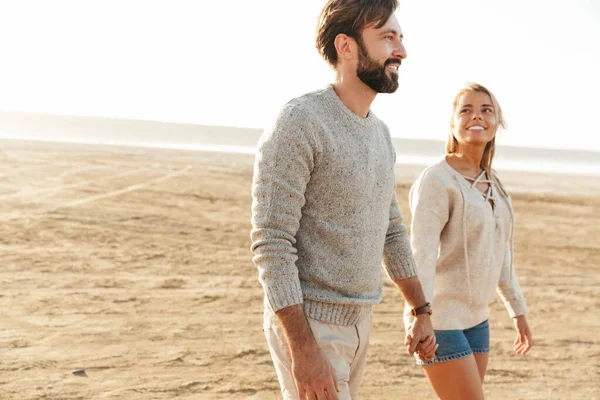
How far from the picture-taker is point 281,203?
2062 millimetres

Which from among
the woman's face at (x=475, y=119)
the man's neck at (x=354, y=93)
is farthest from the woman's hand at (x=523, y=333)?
the man's neck at (x=354, y=93)

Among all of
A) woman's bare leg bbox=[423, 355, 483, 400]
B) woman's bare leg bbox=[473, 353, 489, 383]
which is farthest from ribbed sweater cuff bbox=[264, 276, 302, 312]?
woman's bare leg bbox=[473, 353, 489, 383]

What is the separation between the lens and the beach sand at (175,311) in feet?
17.3

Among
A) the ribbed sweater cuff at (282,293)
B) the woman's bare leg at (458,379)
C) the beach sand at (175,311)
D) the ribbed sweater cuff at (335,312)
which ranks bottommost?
the beach sand at (175,311)

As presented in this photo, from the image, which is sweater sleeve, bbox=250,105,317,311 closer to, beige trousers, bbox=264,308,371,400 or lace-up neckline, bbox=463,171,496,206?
beige trousers, bbox=264,308,371,400

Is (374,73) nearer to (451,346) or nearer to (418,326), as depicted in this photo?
(418,326)

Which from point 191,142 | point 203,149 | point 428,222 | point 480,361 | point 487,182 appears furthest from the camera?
point 191,142

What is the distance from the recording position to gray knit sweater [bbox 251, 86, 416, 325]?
2.06 m

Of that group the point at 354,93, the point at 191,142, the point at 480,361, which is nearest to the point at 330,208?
the point at 354,93

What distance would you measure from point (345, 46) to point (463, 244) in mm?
1243

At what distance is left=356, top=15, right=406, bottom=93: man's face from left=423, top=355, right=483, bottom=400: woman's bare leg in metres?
1.28

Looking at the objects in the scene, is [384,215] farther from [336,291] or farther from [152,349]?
[152,349]

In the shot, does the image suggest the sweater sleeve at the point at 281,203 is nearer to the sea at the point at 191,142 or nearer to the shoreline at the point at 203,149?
the shoreline at the point at 203,149

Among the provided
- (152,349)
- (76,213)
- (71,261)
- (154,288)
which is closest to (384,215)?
(152,349)
